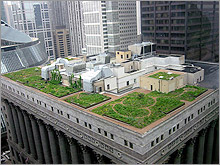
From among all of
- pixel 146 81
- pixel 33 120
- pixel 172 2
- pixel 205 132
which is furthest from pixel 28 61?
pixel 205 132

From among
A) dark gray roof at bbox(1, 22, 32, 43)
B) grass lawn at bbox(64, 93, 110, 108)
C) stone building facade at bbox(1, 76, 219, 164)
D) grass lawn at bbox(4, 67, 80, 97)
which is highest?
dark gray roof at bbox(1, 22, 32, 43)

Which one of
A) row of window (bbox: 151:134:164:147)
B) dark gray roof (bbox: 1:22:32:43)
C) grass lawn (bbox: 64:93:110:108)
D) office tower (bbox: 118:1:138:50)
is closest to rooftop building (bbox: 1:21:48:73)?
dark gray roof (bbox: 1:22:32:43)

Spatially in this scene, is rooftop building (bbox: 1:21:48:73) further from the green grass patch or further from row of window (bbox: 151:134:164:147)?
row of window (bbox: 151:134:164:147)

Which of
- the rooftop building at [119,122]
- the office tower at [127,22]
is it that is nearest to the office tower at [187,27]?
the office tower at [127,22]

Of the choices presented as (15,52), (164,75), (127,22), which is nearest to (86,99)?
(164,75)

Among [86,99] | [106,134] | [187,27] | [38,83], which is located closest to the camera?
[106,134]

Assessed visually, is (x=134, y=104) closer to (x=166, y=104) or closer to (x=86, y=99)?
(x=166, y=104)

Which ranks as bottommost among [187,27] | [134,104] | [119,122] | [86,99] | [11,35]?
[119,122]
